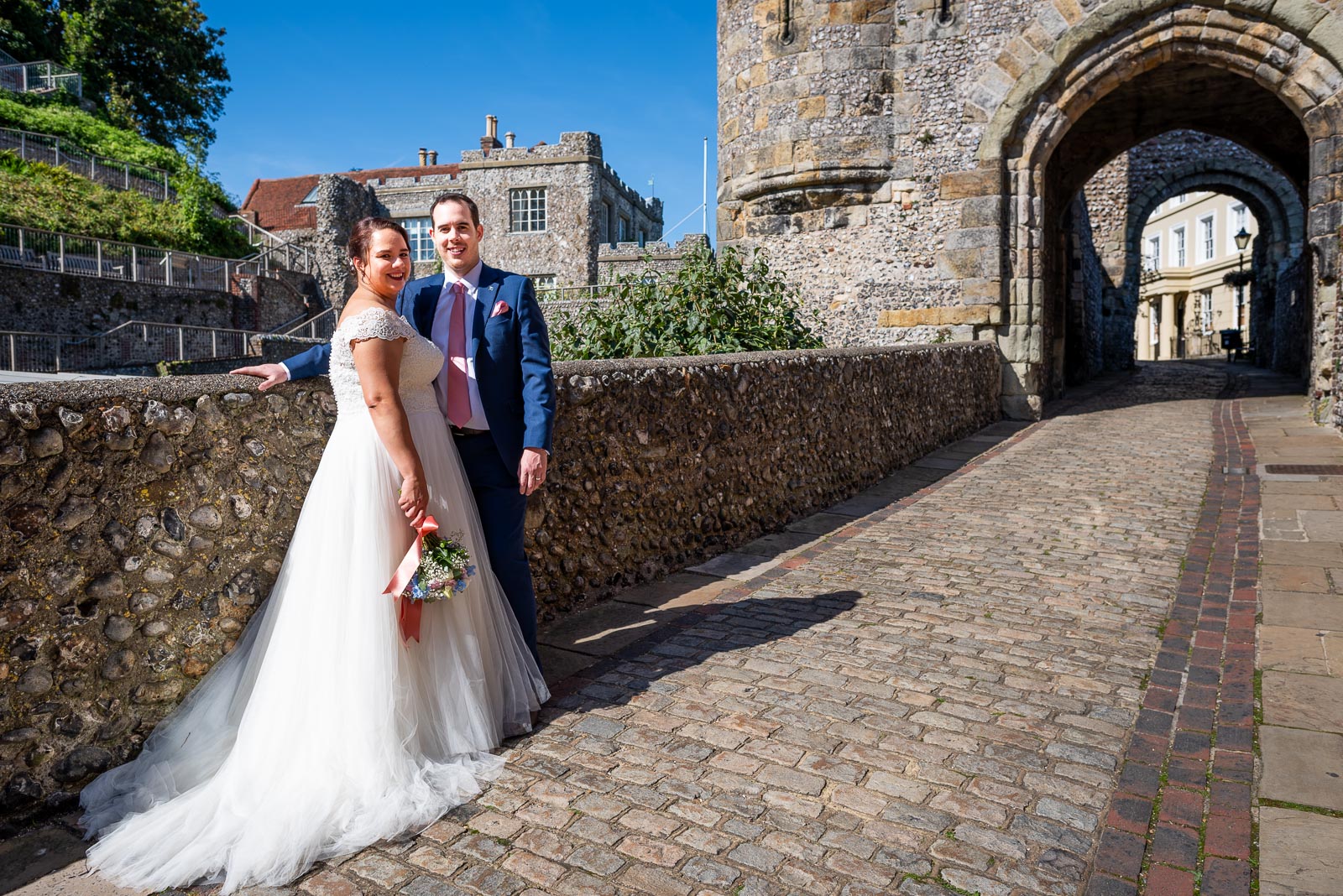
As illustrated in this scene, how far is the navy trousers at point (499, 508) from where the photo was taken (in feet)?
10.4

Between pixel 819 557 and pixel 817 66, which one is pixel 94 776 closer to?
pixel 819 557

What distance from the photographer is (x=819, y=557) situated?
533 centimetres

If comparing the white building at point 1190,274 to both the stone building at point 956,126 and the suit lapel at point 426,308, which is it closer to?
the stone building at point 956,126

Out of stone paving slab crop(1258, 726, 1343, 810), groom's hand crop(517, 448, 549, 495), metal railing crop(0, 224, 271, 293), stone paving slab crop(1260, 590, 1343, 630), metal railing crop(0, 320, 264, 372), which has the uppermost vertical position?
metal railing crop(0, 224, 271, 293)

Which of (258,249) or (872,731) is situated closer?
(872,731)

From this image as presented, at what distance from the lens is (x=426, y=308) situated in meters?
3.17

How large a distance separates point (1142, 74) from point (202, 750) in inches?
535

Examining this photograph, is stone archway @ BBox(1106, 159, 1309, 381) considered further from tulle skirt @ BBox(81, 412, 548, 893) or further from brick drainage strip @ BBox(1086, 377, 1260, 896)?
tulle skirt @ BBox(81, 412, 548, 893)

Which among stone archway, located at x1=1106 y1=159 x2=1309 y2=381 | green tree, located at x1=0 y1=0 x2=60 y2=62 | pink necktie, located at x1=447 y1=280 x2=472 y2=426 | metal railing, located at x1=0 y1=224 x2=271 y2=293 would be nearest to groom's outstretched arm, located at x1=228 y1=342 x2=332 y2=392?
pink necktie, located at x1=447 y1=280 x2=472 y2=426

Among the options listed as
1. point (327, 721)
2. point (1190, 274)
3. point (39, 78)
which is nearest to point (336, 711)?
point (327, 721)

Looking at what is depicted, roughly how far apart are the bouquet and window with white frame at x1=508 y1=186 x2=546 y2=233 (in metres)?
36.1

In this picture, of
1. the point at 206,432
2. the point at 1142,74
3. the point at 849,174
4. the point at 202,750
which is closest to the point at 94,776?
the point at 202,750

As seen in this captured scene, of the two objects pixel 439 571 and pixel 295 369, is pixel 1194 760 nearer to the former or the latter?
pixel 439 571

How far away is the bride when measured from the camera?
7.54 feet
